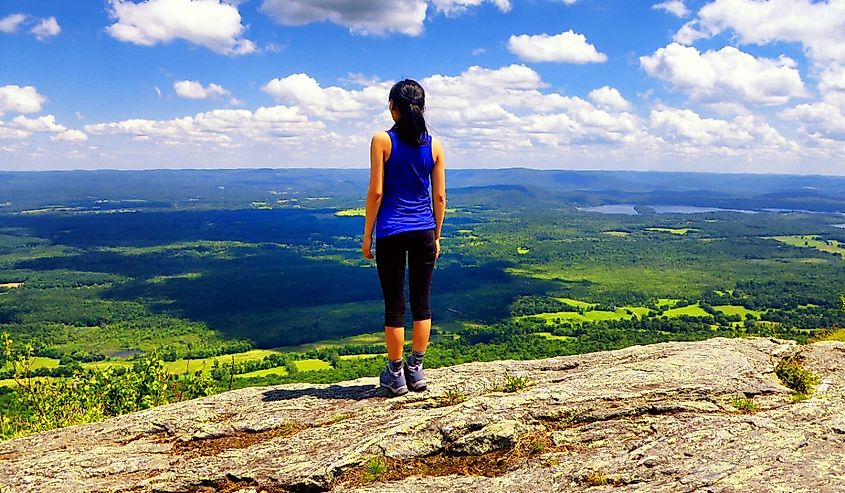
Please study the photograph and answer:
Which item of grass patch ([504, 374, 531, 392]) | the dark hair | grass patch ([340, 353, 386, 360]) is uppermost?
the dark hair

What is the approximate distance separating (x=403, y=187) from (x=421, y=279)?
124cm

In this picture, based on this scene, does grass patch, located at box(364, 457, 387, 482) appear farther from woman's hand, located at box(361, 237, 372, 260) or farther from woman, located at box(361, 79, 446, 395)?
woman's hand, located at box(361, 237, 372, 260)

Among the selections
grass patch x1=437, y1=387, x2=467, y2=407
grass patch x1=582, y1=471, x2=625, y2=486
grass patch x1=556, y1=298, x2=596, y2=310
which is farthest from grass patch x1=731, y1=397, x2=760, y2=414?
grass patch x1=556, y1=298, x2=596, y2=310

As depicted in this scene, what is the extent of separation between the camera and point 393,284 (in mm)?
7242

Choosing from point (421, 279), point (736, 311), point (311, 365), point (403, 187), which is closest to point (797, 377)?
point (421, 279)

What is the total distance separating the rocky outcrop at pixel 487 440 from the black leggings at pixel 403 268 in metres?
1.26

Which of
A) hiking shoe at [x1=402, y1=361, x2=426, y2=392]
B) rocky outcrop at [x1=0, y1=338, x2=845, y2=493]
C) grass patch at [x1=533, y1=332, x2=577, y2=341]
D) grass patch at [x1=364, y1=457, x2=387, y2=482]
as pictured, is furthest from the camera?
Answer: grass patch at [x1=533, y1=332, x2=577, y2=341]

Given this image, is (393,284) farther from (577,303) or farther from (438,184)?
(577,303)

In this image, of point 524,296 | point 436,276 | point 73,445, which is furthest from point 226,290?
point 73,445

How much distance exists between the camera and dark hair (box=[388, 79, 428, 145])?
684 cm

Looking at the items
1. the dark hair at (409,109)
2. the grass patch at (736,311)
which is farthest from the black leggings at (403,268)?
the grass patch at (736,311)

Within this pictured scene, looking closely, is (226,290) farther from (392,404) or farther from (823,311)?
(392,404)

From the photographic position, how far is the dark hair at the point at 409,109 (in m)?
6.84

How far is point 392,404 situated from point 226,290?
16457 centimetres
